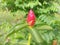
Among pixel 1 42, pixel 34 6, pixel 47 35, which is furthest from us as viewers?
pixel 34 6

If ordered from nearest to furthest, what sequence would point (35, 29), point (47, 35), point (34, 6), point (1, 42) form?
point (35, 29) < point (1, 42) < point (47, 35) < point (34, 6)

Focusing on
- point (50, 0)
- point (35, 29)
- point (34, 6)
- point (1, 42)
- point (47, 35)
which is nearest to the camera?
point (35, 29)

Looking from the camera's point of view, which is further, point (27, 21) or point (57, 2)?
point (57, 2)

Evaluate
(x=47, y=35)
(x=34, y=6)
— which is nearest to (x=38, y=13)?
(x=34, y=6)

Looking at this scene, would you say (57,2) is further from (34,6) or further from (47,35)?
(47,35)

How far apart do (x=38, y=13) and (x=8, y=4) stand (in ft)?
1.68

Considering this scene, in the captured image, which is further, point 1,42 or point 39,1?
point 39,1

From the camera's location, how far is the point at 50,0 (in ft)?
12.3

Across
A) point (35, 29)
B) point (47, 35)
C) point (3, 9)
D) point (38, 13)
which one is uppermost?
point (3, 9)

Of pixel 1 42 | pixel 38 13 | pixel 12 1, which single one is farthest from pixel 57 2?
pixel 1 42

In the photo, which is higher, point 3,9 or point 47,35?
point 3,9

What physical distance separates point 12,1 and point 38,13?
1.50 feet

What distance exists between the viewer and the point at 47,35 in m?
1.47

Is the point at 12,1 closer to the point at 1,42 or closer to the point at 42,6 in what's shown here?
the point at 42,6
